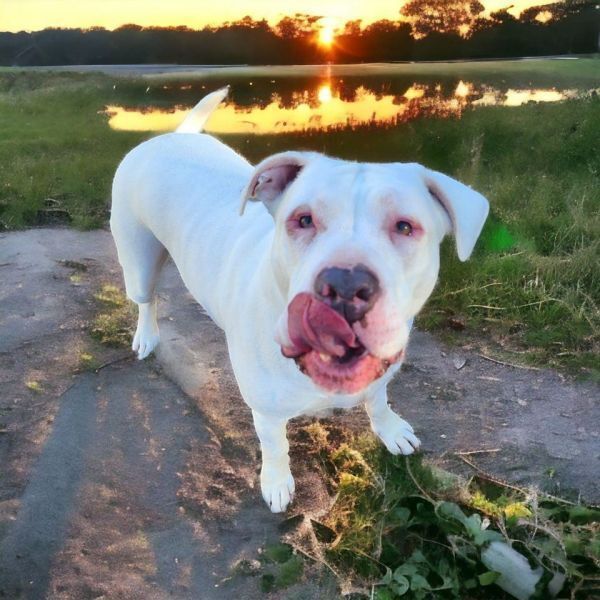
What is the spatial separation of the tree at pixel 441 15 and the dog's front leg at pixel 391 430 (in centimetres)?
303

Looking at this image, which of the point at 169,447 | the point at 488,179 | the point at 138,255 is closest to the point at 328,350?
the point at 169,447

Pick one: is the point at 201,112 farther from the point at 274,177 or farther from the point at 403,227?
the point at 403,227

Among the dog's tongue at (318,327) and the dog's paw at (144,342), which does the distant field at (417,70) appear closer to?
the dog's paw at (144,342)

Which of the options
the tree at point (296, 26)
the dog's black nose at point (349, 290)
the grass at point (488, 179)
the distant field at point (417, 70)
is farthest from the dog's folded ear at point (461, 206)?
the tree at point (296, 26)

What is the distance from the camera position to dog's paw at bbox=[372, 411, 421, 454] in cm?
326

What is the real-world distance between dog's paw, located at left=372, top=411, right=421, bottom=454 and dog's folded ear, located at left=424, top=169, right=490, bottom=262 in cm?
139

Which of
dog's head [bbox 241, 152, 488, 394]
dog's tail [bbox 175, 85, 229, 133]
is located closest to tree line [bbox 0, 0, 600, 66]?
dog's tail [bbox 175, 85, 229, 133]

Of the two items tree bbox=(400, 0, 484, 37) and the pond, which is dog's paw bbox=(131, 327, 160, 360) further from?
tree bbox=(400, 0, 484, 37)

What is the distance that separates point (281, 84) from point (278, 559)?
11.8 ft

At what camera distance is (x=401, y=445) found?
10.7 ft

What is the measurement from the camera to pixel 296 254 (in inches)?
80.4

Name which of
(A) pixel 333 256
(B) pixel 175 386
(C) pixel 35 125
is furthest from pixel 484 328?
(C) pixel 35 125

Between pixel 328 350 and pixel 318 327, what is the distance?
105mm

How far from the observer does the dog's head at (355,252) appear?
5.71 feet
